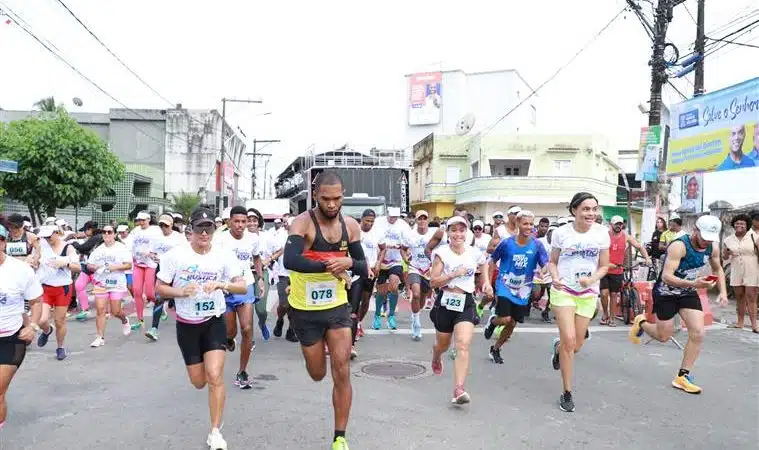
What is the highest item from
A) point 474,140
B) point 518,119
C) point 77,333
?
point 518,119

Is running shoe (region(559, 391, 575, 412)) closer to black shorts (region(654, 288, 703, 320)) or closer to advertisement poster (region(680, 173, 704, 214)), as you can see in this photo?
black shorts (region(654, 288, 703, 320))

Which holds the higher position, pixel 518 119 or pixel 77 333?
pixel 518 119

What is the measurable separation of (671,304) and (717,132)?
917 cm

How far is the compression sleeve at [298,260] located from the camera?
13.8 feet

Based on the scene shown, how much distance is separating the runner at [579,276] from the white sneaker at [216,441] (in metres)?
3.12

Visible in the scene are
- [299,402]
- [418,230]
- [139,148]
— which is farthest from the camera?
[139,148]

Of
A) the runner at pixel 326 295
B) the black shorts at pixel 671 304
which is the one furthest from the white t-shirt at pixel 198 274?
the black shorts at pixel 671 304

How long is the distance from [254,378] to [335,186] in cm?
318

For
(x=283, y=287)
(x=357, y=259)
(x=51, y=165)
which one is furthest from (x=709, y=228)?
(x=51, y=165)

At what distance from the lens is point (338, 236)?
450cm

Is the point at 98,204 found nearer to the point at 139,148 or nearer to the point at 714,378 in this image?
the point at 139,148

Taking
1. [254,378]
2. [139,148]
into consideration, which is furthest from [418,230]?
[139,148]

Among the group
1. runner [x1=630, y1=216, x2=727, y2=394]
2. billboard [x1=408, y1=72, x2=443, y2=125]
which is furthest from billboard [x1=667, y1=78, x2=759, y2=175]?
billboard [x1=408, y1=72, x2=443, y2=125]

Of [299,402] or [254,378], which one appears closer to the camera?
[299,402]
